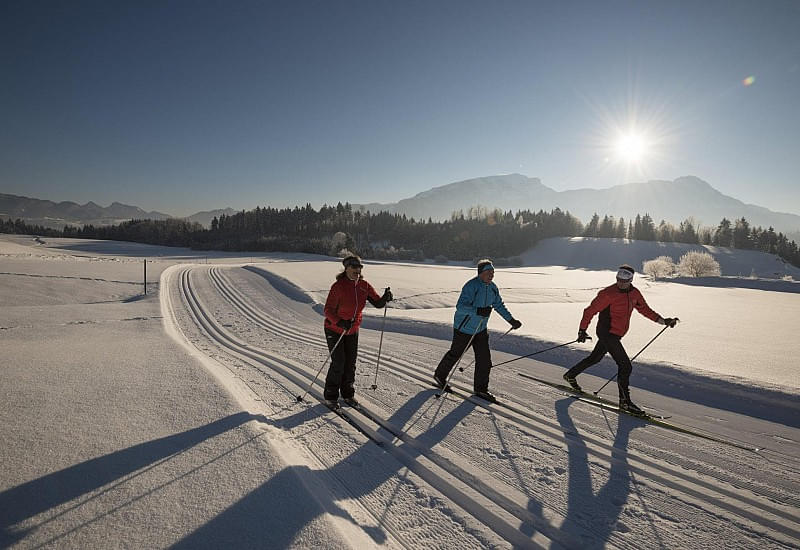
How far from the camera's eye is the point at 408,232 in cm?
8394

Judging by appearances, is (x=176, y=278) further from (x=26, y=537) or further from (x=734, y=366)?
(x=734, y=366)

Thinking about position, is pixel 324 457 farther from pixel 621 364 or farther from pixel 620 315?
pixel 620 315

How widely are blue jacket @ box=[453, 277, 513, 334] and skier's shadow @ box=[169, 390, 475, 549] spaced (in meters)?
2.38

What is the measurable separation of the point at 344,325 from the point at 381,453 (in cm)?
189

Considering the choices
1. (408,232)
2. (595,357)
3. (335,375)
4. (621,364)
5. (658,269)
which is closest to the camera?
(335,375)

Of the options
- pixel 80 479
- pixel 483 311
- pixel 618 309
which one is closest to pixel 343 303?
pixel 483 311

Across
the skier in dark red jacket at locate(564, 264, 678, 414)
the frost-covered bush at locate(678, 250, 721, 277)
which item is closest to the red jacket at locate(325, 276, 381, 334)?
the skier in dark red jacket at locate(564, 264, 678, 414)

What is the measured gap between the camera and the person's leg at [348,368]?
5.37m

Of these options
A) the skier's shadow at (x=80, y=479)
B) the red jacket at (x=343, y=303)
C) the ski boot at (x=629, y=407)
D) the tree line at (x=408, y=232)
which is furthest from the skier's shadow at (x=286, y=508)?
the tree line at (x=408, y=232)

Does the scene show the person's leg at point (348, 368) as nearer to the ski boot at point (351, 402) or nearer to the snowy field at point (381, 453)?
the ski boot at point (351, 402)

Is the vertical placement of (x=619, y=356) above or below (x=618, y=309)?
below

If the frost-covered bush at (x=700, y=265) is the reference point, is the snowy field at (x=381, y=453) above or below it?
below

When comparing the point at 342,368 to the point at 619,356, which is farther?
the point at 619,356

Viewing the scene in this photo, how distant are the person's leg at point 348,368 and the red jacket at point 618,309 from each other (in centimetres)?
360
